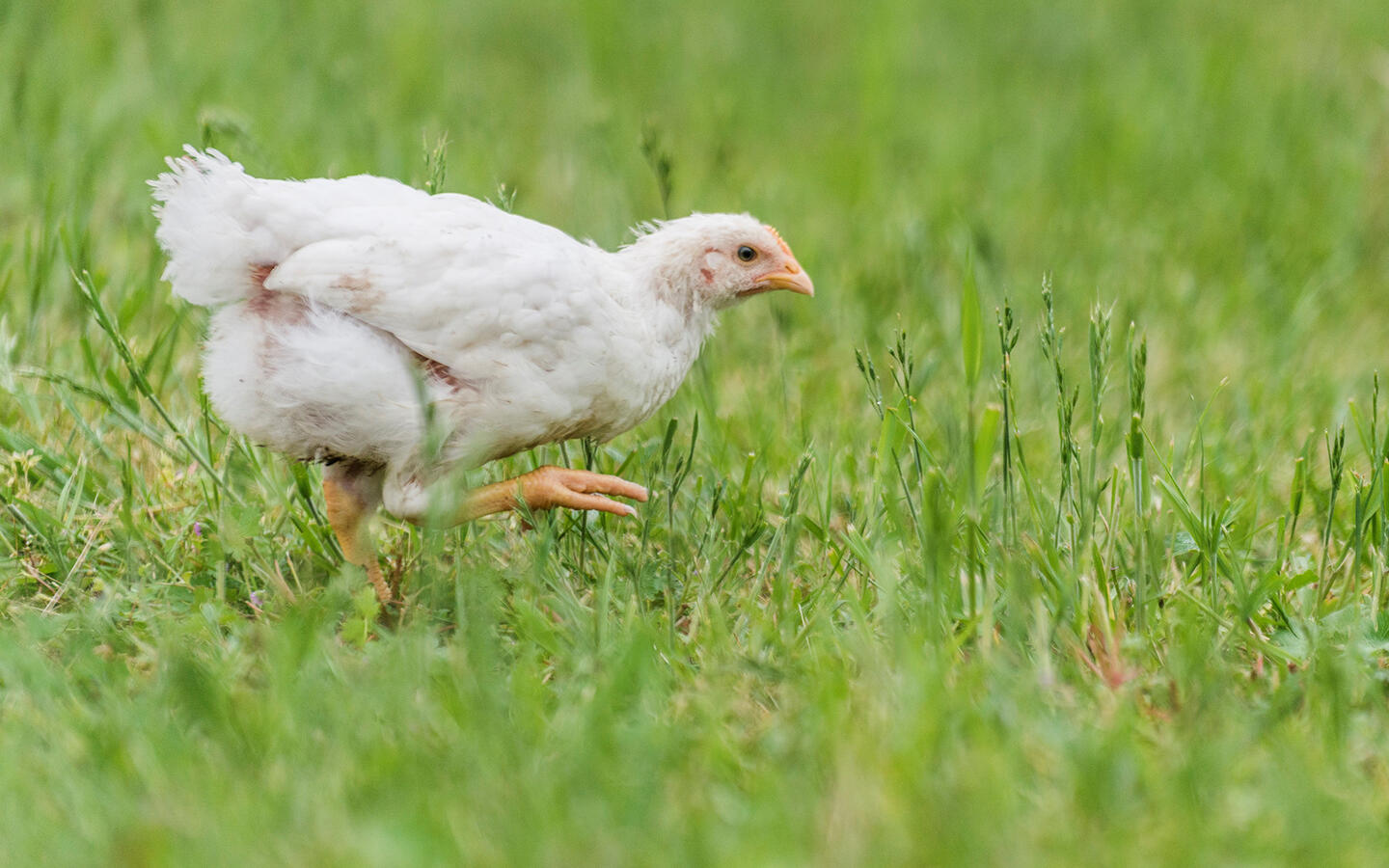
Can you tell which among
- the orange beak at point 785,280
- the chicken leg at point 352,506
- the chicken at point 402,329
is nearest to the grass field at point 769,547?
the chicken leg at point 352,506

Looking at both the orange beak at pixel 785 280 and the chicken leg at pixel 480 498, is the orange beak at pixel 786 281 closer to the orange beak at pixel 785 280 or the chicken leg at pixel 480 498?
the orange beak at pixel 785 280

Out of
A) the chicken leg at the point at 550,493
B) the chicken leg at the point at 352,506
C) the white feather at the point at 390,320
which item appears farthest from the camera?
the chicken leg at the point at 352,506

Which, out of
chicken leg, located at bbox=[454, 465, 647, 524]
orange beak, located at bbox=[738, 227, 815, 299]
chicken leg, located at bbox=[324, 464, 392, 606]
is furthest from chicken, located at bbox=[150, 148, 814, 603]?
orange beak, located at bbox=[738, 227, 815, 299]

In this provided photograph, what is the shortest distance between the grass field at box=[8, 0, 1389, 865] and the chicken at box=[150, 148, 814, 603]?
20 centimetres

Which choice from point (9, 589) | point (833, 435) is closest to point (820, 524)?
point (833, 435)

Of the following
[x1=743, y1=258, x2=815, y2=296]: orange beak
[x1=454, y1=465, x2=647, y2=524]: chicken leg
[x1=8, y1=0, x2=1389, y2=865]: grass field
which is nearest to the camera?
[x1=8, y1=0, x2=1389, y2=865]: grass field

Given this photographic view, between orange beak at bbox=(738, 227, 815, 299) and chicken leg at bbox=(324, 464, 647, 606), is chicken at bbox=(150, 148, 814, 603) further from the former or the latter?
orange beak at bbox=(738, 227, 815, 299)

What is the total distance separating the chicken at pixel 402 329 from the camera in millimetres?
3027

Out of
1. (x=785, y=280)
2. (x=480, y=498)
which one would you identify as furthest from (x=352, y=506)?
(x=785, y=280)

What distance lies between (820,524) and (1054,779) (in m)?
1.17

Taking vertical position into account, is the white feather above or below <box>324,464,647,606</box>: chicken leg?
above

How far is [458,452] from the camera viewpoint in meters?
3.11

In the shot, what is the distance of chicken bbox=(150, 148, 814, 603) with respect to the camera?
119 inches

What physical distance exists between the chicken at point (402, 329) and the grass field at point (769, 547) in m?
0.20
